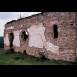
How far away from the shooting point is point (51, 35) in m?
11.7

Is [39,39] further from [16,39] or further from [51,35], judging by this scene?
[16,39]

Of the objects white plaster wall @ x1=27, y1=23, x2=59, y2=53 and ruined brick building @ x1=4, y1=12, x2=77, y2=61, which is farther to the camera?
white plaster wall @ x1=27, y1=23, x2=59, y2=53

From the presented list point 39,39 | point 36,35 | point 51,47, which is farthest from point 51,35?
point 36,35

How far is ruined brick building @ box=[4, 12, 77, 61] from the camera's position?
10352 mm

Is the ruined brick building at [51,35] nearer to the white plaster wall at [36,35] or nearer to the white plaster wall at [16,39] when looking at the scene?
the white plaster wall at [36,35]

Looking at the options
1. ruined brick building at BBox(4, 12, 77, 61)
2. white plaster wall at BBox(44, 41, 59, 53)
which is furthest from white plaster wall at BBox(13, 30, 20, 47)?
white plaster wall at BBox(44, 41, 59, 53)

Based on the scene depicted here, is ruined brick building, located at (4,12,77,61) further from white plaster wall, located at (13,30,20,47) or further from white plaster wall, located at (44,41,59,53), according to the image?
white plaster wall, located at (13,30,20,47)

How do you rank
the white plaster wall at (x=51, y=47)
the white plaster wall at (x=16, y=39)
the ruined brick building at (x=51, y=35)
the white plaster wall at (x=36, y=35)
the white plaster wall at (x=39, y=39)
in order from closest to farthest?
the ruined brick building at (x=51, y=35) < the white plaster wall at (x=51, y=47) < the white plaster wall at (x=39, y=39) < the white plaster wall at (x=36, y=35) < the white plaster wall at (x=16, y=39)

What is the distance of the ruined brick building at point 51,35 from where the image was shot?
408 inches

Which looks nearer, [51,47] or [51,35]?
[51,47]

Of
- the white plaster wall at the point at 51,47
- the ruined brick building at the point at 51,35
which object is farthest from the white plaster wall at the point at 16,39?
the white plaster wall at the point at 51,47
